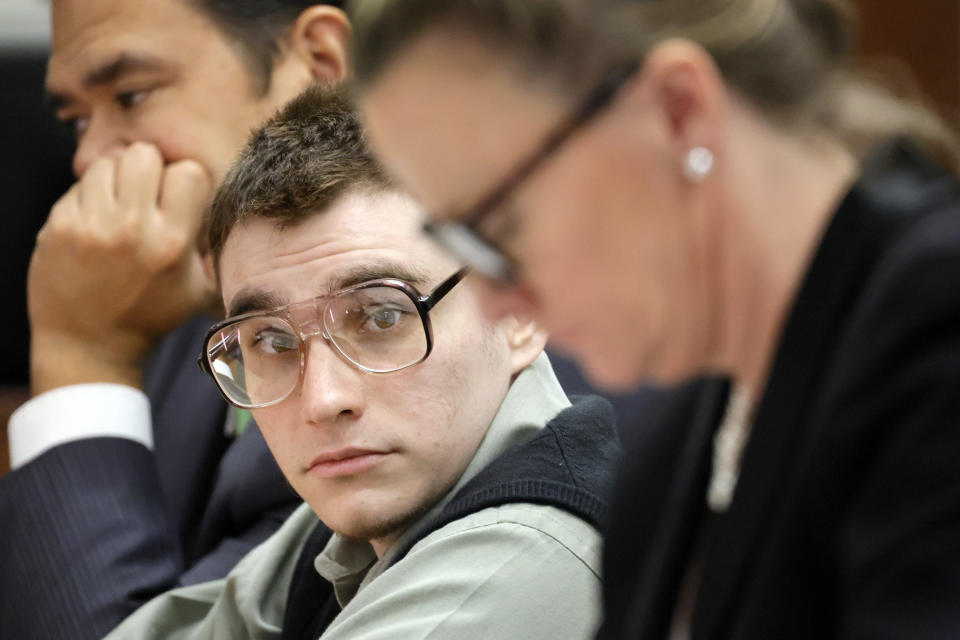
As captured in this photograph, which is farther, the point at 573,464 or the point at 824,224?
the point at 573,464

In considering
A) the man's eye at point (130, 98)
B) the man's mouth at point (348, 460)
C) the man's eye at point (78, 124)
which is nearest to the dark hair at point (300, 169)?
the man's mouth at point (348, 460)

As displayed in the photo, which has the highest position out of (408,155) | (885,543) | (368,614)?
A: (408,155)

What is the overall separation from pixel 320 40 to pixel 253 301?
2.19ft

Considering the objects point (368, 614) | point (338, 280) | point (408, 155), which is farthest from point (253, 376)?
point (408, 155)

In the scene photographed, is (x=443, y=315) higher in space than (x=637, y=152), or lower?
lower

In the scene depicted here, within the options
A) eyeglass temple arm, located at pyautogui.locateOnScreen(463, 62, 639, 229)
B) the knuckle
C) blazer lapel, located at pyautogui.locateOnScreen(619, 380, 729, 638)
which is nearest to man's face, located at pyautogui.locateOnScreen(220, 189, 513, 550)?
blazer lapel, located at pyautogui.locateOnScreen(619, 380, 729, 638)

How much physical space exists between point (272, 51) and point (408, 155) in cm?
105

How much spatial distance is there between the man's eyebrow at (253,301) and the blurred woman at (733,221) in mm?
445

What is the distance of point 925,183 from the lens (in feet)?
2.20

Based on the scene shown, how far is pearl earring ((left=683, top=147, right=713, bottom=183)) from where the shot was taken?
66cm

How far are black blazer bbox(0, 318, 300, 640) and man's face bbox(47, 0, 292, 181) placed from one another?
0.44 meters

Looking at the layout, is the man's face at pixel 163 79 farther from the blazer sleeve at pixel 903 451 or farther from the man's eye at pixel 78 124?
the blazer sleeve at pixel 903 451

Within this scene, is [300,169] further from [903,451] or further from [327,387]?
[903,451]

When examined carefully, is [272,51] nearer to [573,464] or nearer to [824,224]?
[573,464]
